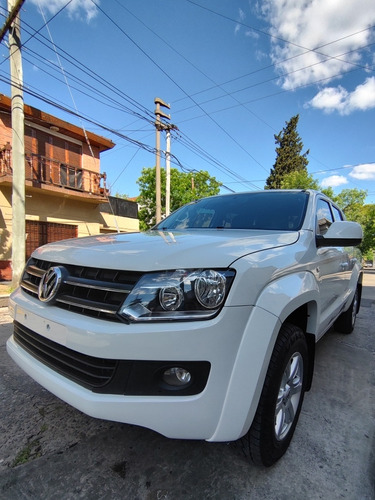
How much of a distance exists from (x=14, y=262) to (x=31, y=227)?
11.8ft

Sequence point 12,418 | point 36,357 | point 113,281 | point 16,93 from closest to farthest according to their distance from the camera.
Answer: point 113,281 → point 36,357 → point 12,418 → point 16,93

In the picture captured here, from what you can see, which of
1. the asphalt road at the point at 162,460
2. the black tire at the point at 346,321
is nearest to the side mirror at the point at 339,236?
the asphalt road at the point at 162,460

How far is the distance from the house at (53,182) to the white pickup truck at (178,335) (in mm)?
9064

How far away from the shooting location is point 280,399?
176 cm

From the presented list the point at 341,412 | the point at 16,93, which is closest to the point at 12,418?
the point at 341,412

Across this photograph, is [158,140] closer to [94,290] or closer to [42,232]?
[42,232]

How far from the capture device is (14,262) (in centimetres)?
847

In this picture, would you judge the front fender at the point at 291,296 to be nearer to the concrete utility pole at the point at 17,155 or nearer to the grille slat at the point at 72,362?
the grille slat at the point at 72,362

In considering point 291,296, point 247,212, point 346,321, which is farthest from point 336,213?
point 291,296

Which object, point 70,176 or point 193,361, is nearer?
point 193,361

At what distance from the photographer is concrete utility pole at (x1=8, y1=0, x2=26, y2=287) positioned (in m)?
8.34

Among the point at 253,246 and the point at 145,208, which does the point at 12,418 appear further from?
the point at 145,208

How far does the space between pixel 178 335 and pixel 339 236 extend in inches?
58.5

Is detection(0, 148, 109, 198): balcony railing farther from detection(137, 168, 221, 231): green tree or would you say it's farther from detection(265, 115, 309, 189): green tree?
detection(265, 115, 309, 189): green tree
